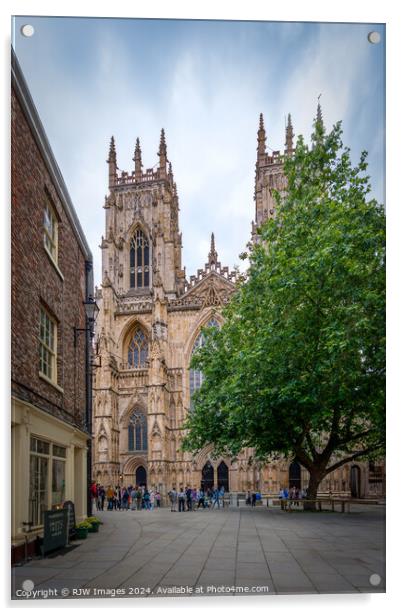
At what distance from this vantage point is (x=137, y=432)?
42594 millimetres

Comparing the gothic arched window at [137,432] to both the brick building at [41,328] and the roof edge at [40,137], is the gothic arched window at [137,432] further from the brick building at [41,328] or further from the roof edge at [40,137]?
the roof edge at [40,137]

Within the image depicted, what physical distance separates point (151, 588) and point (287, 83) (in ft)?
22.8

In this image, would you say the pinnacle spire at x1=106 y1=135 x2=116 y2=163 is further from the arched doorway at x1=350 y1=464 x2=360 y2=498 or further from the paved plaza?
the arched doorway at x1=350 y1=464 x2=360 y2=498

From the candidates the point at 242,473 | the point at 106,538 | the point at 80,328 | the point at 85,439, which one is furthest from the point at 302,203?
the point at 242,473

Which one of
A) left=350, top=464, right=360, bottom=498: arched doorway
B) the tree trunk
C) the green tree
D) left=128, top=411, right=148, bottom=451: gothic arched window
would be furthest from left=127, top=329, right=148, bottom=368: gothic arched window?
the tree trunk

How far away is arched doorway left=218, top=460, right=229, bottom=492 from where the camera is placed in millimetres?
41469

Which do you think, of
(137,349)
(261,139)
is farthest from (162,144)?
(137,349)

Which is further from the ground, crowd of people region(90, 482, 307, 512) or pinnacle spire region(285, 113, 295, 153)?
pinnacle spire region(285, 113, 295, 153)

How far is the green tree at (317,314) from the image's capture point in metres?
9.57

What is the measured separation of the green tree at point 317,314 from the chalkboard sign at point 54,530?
187 inches

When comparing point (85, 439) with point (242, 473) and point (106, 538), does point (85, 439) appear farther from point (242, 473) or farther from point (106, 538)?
point (242, 473)

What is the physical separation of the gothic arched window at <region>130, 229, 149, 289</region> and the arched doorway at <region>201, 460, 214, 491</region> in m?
13.0

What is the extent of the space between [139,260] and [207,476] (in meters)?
15.2

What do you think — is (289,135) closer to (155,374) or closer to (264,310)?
(264,310)
